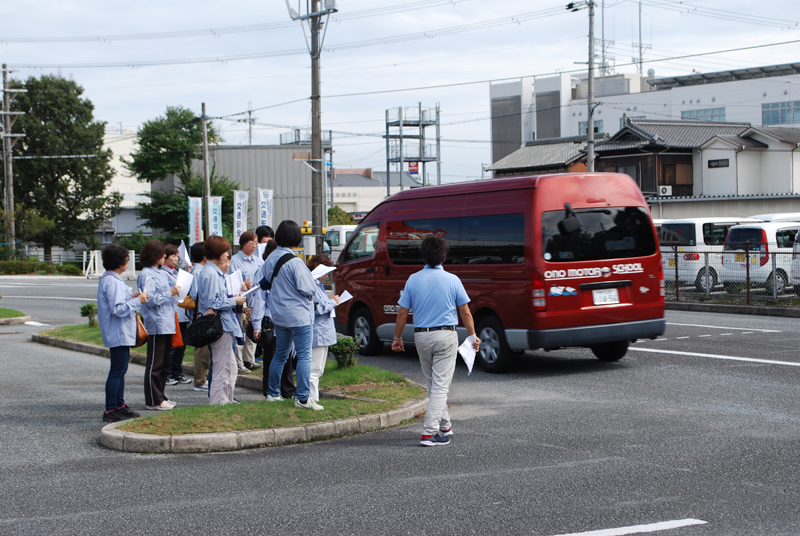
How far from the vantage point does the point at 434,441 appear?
6.52 m

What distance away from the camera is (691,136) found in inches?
1747

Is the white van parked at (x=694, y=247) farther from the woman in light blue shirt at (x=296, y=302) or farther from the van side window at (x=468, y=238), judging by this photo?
the woman in light blue shirt at (x=296, y=302)

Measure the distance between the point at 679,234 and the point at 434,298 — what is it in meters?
19.7

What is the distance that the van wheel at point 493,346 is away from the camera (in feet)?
33.6

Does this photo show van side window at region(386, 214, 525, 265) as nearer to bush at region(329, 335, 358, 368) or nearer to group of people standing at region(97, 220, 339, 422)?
bush at region(329, 335, 358, 368)

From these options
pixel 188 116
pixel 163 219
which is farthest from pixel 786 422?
pixel 188 116

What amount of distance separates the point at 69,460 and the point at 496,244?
589cm

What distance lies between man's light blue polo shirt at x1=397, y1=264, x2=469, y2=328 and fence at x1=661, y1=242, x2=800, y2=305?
530 inches

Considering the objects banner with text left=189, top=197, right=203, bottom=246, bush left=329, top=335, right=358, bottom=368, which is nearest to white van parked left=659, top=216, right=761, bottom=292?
bush left=329, top=335, right=358, bottom=368

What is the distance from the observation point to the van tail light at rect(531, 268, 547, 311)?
971cm

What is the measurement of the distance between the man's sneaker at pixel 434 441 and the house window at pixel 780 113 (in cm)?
6301

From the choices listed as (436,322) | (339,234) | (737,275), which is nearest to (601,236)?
(436,322)

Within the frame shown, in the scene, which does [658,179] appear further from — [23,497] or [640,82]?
[23,497]

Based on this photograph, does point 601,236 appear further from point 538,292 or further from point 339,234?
point 339,234
